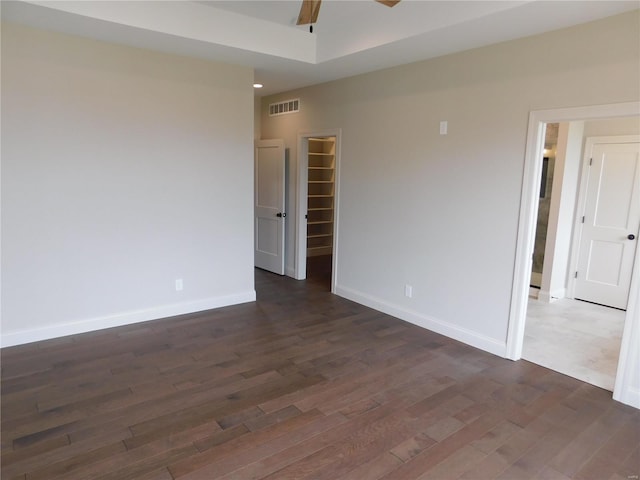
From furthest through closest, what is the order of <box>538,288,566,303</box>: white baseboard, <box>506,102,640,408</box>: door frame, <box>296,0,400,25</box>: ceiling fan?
<box>538,288,566,303</box>: white baseboard < <box>506,102,640,408</box>: door frame < <box>296,0,400,25</box>: ceiling fan

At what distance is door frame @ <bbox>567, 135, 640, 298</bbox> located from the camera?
478 centimetres

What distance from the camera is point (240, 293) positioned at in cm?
490

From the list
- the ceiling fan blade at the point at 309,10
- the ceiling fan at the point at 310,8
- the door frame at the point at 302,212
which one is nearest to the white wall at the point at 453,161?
the door frame at the point at 302,212

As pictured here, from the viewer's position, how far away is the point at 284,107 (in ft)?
19.4

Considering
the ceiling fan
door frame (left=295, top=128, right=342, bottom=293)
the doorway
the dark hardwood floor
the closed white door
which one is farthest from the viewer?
door frame (left=295, top=128, right=342, bottom=293)

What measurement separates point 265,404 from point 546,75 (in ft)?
10.4

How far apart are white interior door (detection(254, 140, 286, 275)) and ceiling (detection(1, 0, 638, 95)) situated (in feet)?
5.29

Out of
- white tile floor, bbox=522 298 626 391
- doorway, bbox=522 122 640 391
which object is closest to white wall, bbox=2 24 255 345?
white tile floor, bbox=522 298 626 391

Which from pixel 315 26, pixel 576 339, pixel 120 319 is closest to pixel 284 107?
pixel 315 26

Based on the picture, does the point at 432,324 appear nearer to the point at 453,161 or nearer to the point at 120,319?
the point at 453,161

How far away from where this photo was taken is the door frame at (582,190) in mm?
4781

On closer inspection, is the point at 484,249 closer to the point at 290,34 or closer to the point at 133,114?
the point at 290,34

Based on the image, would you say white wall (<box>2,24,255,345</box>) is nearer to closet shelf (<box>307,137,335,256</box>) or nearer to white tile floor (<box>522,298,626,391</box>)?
closet shelf (<box>307,137,335,256</box>)

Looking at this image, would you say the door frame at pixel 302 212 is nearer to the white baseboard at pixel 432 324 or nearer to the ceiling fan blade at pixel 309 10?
the white baseboard at pixel 432 324
